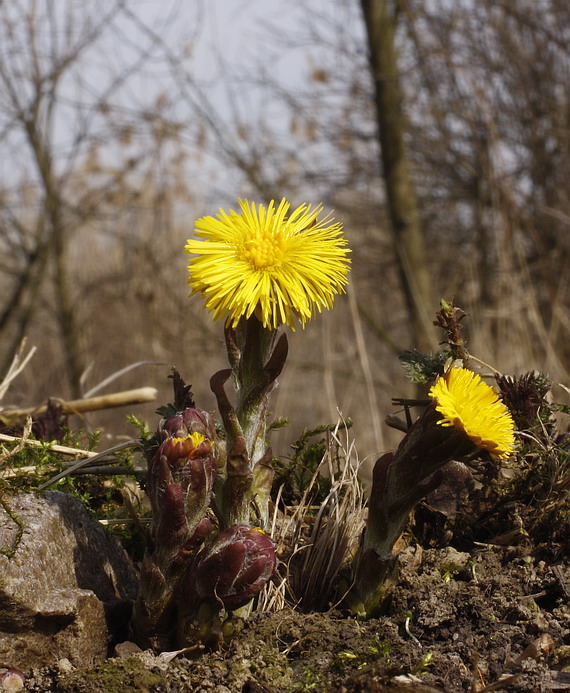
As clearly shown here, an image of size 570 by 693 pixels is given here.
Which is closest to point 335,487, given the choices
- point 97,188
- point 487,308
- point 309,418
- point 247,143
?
point 487,308

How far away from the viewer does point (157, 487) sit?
51.1 inches

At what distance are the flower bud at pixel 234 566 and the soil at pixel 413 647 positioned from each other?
0.13 m

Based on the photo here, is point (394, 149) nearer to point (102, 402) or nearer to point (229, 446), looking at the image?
point (102, 402)

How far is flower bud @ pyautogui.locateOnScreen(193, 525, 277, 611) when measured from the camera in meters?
1.28

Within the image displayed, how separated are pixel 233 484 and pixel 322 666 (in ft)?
1.17

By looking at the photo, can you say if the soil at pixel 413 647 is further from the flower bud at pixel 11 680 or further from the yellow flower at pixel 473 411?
the yellow flower at pixel 473 411

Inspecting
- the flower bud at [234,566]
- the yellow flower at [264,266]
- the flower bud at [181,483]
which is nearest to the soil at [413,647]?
the flower bud at [234,566]

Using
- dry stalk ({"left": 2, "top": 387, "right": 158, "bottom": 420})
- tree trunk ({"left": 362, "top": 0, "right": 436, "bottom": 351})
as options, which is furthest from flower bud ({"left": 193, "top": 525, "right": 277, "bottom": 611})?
tree trunk ({"left": 362, "top": 0, "right": 436, "bottom": 351})

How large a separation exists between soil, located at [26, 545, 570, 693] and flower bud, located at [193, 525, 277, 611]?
0.41 feet

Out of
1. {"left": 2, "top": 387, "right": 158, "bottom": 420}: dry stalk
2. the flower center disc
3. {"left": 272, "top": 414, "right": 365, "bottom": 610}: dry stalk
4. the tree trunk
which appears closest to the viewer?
the flower center disc

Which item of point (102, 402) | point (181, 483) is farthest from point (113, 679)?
point (102, 402)

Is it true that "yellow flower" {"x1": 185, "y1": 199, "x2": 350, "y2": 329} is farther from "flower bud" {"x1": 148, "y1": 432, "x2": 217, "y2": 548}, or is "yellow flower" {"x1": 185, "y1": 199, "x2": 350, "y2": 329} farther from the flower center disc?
"flower bud" {"x1": 148, "y1": 432, "x2": 217, "y2": 548}

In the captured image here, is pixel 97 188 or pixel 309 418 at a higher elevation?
pixel 97 188

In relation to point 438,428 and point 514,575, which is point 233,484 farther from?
point 514,575
